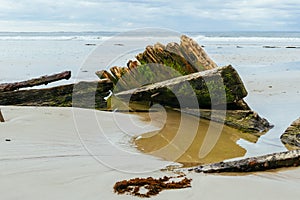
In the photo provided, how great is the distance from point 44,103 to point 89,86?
994 mm

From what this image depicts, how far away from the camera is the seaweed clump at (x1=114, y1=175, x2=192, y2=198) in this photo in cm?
292

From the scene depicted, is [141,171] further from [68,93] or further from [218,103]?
[68,93]

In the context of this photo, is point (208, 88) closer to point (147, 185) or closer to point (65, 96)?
point (65, 96)

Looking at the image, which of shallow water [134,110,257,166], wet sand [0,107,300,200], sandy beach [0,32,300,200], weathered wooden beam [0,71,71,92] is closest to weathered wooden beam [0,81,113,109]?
weathered wooden beam [0,71,71,92]

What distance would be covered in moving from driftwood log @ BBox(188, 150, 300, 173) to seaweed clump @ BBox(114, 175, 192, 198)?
374mm

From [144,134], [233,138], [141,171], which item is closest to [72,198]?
[141,171]

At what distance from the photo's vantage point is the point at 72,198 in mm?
2807

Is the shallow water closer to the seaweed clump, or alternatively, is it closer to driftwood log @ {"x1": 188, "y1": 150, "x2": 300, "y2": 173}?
driftwood log @ {"x1": 188, "y1": 150, "x2": 300, "y2": 173}

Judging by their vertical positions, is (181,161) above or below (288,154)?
below

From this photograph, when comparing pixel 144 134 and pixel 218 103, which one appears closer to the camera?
pixel 144 134

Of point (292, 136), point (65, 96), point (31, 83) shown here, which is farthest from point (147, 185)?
point (65, 96)

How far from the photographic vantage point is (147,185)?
9.96 feet

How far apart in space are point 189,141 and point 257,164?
7.09 ft

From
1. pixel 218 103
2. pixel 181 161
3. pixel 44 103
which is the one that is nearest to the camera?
pixel 181 161
